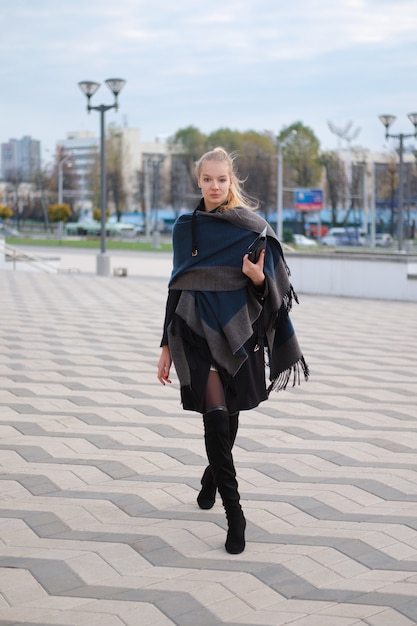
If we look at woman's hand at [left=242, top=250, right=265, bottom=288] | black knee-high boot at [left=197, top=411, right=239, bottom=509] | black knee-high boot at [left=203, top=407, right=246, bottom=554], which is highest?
woman's hand at [left=242, top=250, right=265, bottom=288]

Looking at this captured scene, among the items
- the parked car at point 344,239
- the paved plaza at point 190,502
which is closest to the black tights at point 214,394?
the paved plaza at point 190,502

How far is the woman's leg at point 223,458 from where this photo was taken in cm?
432

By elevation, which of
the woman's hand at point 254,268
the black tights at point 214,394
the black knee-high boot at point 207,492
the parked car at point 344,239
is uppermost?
the woman's hand at point 254,268

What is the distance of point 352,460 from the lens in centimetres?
614

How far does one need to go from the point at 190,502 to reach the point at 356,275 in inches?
602

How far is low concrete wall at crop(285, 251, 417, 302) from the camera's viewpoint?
1953 centimetres

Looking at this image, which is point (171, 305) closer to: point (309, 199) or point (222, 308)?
point (222, 308)

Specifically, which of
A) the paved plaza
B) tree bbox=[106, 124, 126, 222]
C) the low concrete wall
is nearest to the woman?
the paved plaza

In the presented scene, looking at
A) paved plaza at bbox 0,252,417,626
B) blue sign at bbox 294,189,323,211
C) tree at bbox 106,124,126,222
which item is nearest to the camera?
paved plaza at bbox 0,252,417,626

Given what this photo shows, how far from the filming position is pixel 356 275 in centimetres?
2005

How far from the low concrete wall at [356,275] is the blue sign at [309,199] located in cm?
4794

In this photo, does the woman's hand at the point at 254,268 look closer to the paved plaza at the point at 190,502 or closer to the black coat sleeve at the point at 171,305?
the black coat sleeve at the point at 171,305

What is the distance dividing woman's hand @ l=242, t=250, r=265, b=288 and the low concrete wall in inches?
606

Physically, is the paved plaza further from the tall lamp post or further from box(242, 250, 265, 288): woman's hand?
the tall lamp post
